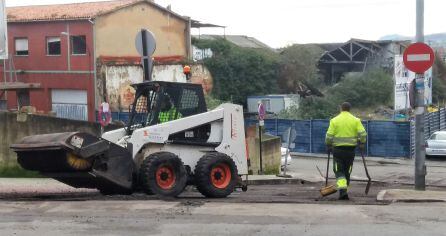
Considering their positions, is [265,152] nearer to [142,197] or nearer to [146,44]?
[146,44]

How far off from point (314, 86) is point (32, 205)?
2052 inches

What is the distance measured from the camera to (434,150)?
3431 cm

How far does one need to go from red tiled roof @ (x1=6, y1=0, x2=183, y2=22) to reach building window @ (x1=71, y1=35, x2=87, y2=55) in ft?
4.29

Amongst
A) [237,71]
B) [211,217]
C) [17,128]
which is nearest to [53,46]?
[237,71]

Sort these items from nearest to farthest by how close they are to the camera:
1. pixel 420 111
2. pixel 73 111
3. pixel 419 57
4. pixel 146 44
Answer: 1. pixel 419 57
2. pixel 420 111
3. pixel 146 44
4. pixel 73 111

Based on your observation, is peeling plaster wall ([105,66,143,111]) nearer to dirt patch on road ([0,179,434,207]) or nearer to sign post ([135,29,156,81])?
dirt patch on road ([0,179,434,207])

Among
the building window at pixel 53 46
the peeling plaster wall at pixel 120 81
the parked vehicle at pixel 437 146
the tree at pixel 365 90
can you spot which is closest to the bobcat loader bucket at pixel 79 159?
the parked vehicle at pixel 437 146

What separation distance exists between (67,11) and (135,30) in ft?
14.8

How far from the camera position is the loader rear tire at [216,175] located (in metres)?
11.9

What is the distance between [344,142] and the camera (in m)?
11.6

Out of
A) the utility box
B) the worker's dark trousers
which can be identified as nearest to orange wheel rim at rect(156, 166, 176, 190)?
the worker's dark trousers

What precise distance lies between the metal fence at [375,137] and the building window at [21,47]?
17.5 metres

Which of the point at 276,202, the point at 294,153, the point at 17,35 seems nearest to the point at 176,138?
the point at 276,202

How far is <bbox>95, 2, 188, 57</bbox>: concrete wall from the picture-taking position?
4344 cm
